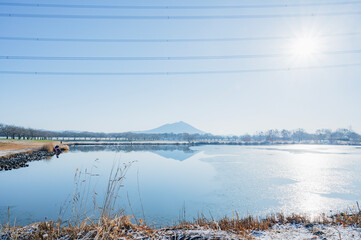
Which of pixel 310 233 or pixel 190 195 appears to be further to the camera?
pixel 190 195

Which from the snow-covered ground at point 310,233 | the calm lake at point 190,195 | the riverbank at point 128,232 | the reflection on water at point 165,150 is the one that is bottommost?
the reflection on water at point 165,150

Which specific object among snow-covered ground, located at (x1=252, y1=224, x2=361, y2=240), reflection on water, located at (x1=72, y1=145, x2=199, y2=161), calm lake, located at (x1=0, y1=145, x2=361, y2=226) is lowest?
reflection on water, located at (x1=72, y1=145, x2=199, y2=161)

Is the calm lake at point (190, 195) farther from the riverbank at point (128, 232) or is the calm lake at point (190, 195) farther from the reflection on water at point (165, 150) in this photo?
the reflection on water at point (165, 150)

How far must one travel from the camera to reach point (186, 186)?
10406 mm

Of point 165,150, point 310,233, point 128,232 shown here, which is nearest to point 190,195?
point 310,233

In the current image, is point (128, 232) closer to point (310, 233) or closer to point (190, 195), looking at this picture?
point (310, 233)

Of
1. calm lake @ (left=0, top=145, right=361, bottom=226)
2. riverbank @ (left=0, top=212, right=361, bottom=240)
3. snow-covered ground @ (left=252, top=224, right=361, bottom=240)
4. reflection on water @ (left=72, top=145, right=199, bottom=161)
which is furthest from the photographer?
reflection on water @ (left=72, top=145, right=199, bottom=161)

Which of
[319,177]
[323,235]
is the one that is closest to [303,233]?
[323,235]

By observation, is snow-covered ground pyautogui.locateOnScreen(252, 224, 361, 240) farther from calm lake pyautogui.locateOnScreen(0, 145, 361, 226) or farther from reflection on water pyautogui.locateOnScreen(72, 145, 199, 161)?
reflection on water pyautogui.locateOnScreen(72, 145, 199, 161)

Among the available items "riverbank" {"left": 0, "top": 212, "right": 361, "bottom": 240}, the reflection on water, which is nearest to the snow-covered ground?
"riverbank" {"left": 0, "top": 212, "right": 361, "bottom": 240}

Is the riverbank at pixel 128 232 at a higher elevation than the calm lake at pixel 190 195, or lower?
higher

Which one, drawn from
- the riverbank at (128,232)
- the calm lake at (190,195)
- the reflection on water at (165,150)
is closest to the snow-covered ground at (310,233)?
the riverbank at (128,232)

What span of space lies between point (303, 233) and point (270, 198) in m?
4.63

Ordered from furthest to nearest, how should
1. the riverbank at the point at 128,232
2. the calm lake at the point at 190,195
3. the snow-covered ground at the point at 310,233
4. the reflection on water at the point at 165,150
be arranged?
the reflection on water at the point at 165,150
the calm lake at the point at 190,195
the snow-covered ground at the point at 310,233
the riverbank at the point at 128,232
